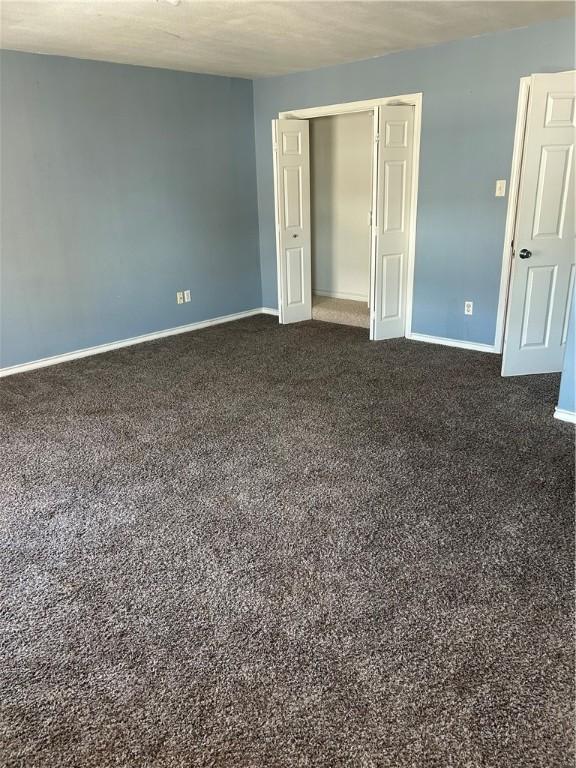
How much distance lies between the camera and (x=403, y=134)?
4.70 metres

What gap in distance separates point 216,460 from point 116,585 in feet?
3.38

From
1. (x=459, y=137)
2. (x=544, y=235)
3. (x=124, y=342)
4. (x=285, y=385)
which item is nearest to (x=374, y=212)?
(x=459, y=137)

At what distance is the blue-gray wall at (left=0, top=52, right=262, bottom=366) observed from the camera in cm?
431

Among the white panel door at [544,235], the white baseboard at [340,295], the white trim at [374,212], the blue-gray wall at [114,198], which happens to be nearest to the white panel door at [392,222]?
the white trim at [374,212]

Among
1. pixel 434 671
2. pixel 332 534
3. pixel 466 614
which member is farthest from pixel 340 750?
pixel 332 534

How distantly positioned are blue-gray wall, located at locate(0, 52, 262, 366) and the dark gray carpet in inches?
48.0

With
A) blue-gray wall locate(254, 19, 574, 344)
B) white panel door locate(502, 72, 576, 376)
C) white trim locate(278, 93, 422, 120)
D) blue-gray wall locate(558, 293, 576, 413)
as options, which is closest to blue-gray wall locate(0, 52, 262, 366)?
white trim locate(278, 93, 422, 120)

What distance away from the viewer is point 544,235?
12.6 feet

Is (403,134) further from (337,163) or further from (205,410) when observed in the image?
(205,410)

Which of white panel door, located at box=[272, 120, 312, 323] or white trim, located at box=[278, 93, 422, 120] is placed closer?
white trim, located at box=[278, 93, 422, 120]

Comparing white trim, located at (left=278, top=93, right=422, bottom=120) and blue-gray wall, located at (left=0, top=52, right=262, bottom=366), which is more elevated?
white trim, located at (left=278, top=93, right=422, bottom=120)

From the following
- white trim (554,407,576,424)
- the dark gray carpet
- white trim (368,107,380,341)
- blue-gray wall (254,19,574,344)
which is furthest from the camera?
white trim (368,107,380,341)

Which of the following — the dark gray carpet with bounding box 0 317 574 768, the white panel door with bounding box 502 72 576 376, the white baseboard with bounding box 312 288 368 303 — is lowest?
the dark gray carpet with bounding box 0 317 574 768

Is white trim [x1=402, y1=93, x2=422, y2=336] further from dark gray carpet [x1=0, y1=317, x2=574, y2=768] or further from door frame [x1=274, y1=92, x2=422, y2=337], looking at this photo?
dark gray carpet [x1=0, y1=317, x2=574, y2=768]
